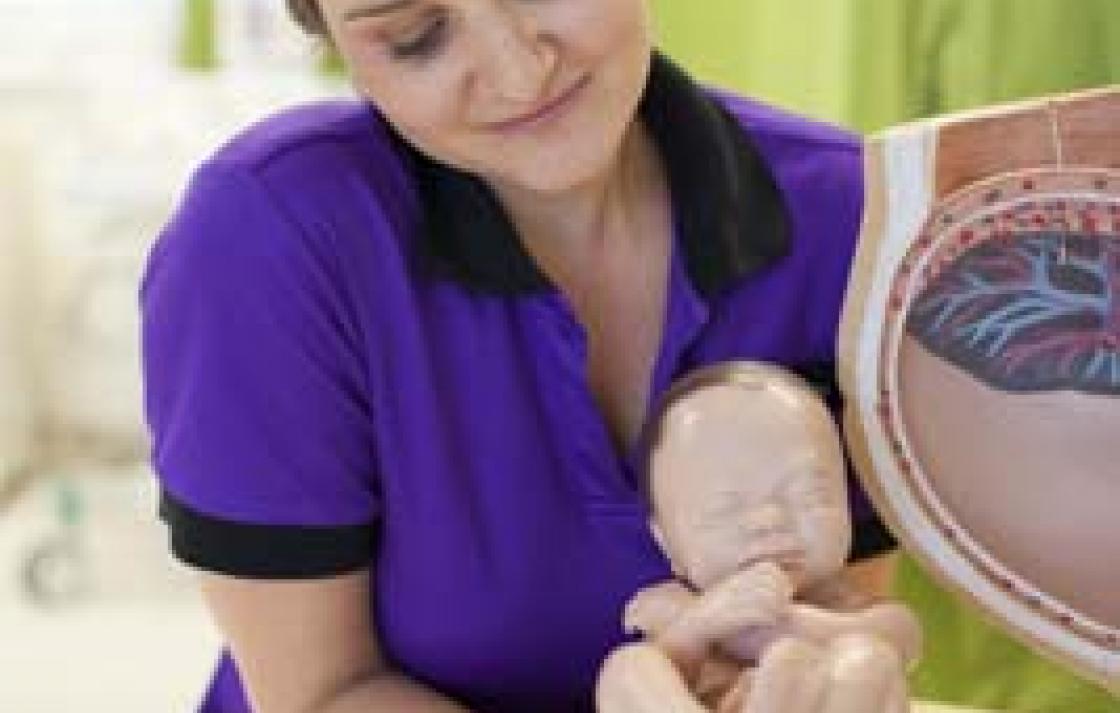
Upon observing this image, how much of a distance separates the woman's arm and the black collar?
179mm

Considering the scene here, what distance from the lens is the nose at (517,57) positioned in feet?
2.49

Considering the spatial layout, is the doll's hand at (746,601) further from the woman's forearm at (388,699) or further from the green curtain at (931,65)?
the green curtain at (931,65)

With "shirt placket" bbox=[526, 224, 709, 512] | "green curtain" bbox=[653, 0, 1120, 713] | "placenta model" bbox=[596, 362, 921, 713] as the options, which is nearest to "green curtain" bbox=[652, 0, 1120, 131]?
"green curtain" bbox=[653, 0, 1120, 713]

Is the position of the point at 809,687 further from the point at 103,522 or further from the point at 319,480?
the point at 103,522

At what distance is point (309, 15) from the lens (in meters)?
0.83

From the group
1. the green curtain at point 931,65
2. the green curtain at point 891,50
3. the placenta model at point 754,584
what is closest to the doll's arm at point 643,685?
the placenta model at point 754,584

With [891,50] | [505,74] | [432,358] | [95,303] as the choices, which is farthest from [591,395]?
[95,303]

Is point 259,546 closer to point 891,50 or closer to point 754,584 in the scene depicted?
point 754,584

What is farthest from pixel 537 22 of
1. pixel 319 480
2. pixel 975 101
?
pixel 975 101

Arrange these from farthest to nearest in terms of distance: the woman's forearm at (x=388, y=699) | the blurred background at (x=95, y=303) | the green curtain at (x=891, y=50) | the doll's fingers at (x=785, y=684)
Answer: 1. the blurred background at (x=95, y=303)
2. the green curtain at (x=891, y=50)
3. the woman's forearm at (x=388, y=699)
4. the doll's fingers at (x=785, y=684)

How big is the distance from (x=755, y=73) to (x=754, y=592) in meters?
0.70

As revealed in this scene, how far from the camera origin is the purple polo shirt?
0.84m

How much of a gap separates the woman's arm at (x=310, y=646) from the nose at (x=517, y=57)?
28 centimetres

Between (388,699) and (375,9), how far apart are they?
36cm
